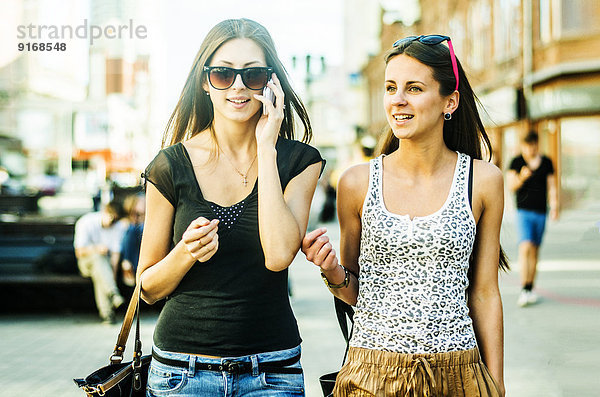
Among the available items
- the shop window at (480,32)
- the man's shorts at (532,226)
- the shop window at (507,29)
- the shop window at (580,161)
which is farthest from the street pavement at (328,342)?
the shop window at (480,32)

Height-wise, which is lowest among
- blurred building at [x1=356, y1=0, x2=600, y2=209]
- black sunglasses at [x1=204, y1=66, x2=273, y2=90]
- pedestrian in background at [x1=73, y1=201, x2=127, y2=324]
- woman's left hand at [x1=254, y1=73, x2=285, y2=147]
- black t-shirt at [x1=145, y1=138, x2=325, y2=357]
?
pedestrian in background at [x1=73, y1=201, x2=127, y2=324]

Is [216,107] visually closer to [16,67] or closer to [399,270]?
[399,270]

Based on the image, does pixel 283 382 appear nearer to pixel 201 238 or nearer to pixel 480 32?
pixel 201 238

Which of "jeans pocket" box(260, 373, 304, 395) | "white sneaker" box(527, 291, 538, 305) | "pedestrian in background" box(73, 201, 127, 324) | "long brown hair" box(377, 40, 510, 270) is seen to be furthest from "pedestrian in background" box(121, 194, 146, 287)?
"jeans pocket" box(260, 373, 304, 395)

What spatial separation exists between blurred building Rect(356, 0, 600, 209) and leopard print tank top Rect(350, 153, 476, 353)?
1741 centimetres

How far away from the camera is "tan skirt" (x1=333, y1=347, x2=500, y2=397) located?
2271mm

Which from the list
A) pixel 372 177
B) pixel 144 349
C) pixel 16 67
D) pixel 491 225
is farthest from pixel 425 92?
pixel 16 67

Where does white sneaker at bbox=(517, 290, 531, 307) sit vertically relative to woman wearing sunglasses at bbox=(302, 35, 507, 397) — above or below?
below

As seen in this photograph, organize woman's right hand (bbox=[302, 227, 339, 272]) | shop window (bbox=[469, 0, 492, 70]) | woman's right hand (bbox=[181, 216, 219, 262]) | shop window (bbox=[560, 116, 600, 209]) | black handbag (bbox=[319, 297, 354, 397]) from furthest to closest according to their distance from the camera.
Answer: shop window (bbox=[469, 0, 492, 70]) < shop window (bbox=[560, 116, 600, 209]) < black handbag (bbox=[319, 297, 354, 397]) < woman's right hand (bbox=[302, 227, 339, 272]) < woman's right hand (bbox=[181, 216, 219, 262])

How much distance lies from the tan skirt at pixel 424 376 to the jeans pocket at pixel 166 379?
555 mm

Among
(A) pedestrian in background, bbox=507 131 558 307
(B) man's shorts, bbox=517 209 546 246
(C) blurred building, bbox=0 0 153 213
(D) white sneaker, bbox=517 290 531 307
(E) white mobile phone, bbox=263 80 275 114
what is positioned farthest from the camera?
(C) blurred building, bbox=0 0 153 213

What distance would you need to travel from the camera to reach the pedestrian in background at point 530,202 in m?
8.83

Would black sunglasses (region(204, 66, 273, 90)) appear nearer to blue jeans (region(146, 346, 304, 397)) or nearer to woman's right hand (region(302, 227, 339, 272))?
woman's right hand (region(302, 227, 339, 272))

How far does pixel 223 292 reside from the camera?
2.27 metres
